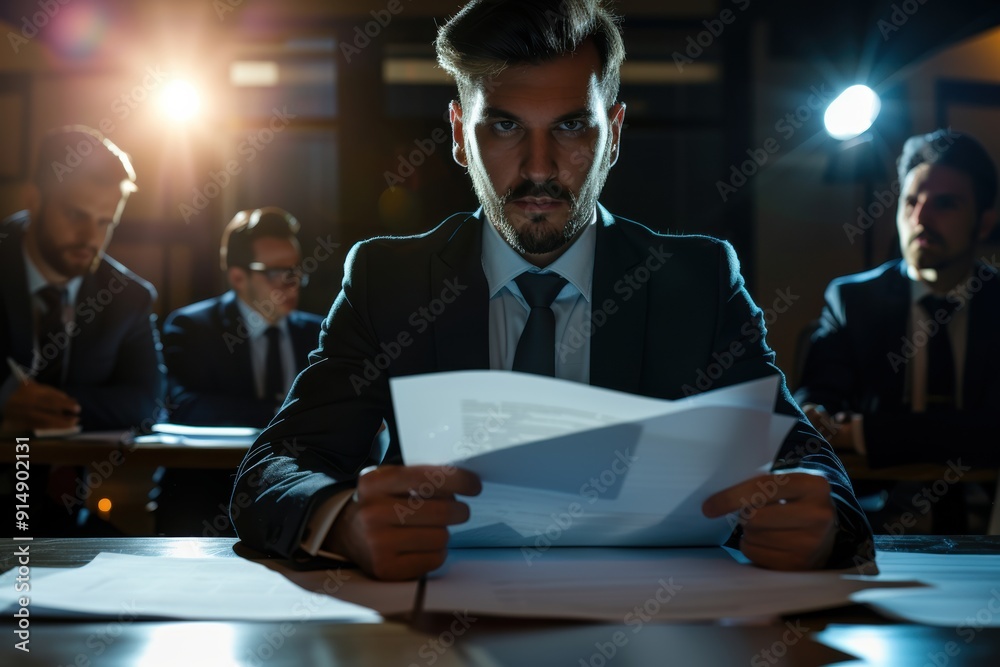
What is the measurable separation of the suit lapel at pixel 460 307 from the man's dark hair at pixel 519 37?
0.25 m

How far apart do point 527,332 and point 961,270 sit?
2.47 metres

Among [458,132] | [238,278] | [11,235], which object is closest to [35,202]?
[11,235]

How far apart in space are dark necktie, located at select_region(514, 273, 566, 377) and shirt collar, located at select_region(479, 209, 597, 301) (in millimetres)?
61

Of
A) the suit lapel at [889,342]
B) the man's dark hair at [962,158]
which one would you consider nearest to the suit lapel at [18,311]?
the suit lapel at [889,342]

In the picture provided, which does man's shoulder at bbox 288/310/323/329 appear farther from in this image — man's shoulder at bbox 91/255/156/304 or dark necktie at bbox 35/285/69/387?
dark necktie at bbox 35/285/69/387

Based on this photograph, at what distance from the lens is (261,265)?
397 cm

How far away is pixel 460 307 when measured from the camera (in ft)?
4.23

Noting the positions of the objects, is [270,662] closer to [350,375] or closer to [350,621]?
[350,621]

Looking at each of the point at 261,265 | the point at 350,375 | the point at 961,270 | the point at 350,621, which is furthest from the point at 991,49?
the point at 350,621

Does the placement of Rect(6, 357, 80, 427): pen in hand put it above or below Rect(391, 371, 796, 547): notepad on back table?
below

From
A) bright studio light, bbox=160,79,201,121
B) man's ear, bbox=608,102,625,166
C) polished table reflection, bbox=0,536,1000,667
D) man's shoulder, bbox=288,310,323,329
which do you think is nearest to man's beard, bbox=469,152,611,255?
man's ear, bbox=608,102,625,166

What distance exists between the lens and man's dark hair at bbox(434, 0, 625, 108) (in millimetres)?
1251

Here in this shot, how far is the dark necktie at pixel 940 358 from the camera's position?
293 cm

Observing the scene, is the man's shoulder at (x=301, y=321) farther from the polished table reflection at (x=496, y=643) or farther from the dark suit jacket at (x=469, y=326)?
the polished table reflection at (x=496, y=643)
